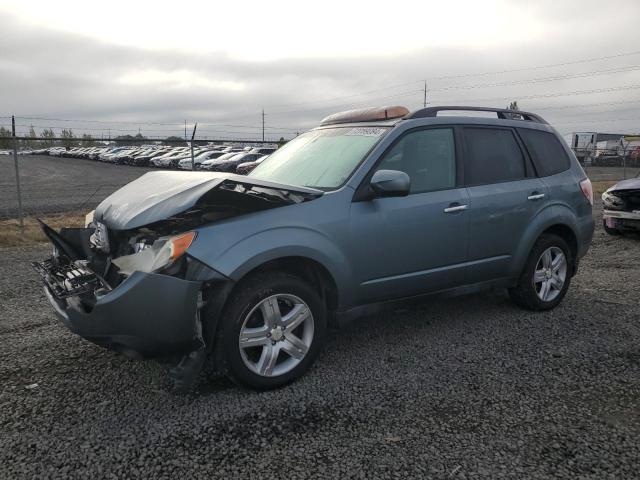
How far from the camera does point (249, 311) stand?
3223 mm

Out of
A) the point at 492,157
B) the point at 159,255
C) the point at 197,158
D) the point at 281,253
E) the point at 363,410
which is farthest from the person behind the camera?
the point at 197,158

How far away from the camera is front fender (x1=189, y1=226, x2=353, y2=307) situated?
122 inches

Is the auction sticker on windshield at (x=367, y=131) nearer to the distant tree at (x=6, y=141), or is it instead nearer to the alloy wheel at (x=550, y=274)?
the alloy wheel at (x=550, y=274)

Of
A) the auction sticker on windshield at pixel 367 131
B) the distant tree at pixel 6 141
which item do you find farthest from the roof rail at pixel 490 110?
the distant tree at pixel 6 141

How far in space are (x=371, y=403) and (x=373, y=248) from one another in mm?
1062

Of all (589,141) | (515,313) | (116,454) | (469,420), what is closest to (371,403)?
(469,420)

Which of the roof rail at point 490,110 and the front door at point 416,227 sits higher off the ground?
the roof rail at point 490,110

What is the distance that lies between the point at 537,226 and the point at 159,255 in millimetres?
3338

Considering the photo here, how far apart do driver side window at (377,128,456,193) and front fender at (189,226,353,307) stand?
2.63 feet

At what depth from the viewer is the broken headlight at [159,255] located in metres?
3.02

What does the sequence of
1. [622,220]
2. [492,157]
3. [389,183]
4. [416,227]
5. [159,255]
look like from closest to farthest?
1. [159,255]
2. [389,183]
3. [416,227]
4. [492,157]
5. [622,220]

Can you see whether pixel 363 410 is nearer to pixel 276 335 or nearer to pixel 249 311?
pixel 276 335

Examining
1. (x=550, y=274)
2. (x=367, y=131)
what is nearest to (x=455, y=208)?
(x=367, y=131)

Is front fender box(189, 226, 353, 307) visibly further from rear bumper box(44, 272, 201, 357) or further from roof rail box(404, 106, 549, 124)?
roof rail box(404, 106, 549, 124)
